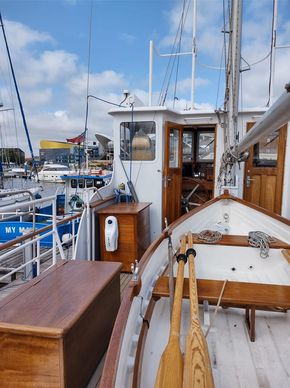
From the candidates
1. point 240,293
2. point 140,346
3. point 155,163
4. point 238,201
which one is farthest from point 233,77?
point 140,346

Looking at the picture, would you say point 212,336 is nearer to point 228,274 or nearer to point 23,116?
point 228,274

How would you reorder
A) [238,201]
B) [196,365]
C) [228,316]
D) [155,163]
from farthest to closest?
[155,163], [238,201], [228,316], [196,365]

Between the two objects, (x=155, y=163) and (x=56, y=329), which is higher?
(x=155, y=163)

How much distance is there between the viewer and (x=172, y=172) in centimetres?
458

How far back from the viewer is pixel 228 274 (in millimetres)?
2408

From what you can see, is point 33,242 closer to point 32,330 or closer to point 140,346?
point 32,330

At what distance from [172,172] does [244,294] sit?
3.06 m

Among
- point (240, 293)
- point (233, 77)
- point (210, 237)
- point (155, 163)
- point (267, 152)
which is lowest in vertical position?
point (240, 293)

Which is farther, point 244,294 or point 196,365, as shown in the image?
point 244,294

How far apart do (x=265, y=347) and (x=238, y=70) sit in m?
2.71

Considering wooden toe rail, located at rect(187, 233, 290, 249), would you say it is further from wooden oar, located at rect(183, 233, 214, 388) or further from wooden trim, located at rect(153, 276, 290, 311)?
wooden oar, located at rect(183, 233, 214, 388)

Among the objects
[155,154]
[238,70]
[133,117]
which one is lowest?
[155,154]

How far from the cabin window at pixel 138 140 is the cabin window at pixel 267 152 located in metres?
1.63

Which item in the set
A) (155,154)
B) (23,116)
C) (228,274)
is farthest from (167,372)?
(23,116)
